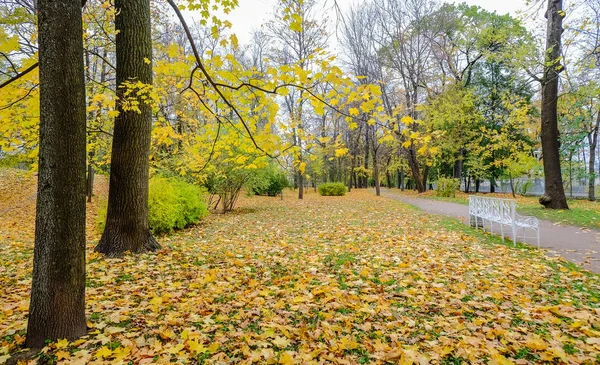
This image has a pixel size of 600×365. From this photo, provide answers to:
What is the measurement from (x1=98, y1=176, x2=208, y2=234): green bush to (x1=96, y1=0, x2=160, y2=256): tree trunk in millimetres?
2113

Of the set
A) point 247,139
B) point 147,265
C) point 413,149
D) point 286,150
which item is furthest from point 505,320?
point 413,149

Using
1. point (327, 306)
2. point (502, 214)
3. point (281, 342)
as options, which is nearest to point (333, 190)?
point (502, 214)

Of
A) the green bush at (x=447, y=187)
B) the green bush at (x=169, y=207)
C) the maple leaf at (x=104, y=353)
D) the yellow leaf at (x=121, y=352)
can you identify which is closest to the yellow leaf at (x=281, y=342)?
the yellow leaf at (x=121, y=352)

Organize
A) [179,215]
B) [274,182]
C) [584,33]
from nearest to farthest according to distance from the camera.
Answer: [584,33] < [179,215] < [274,182]

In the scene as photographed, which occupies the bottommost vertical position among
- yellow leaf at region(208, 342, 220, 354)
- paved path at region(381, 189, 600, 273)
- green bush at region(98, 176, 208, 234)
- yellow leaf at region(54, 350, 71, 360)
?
yellow leaf at region(208, 342, 220, 354)

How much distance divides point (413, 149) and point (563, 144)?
29.8ft

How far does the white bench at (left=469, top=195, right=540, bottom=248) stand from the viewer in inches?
228

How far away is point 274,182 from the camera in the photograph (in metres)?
22.5

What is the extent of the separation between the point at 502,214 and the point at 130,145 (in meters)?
7.38

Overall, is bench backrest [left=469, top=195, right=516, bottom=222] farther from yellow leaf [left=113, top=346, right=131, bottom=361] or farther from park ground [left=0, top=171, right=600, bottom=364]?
yellow leaf [left=113, top=346, right=131, bottom=361]

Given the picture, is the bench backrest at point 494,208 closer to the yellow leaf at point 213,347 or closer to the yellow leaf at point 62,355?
the yellow leaf at point 213,347

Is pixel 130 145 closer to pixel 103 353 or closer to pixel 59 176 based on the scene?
pixel 59 176

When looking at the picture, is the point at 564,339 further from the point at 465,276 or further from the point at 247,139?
the point at 247,139

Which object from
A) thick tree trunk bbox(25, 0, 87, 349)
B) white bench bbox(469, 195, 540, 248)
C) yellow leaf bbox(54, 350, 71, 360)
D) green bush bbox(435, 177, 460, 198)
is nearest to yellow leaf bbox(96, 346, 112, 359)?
yellow leaf bbox(54, 350, 71, 360)
